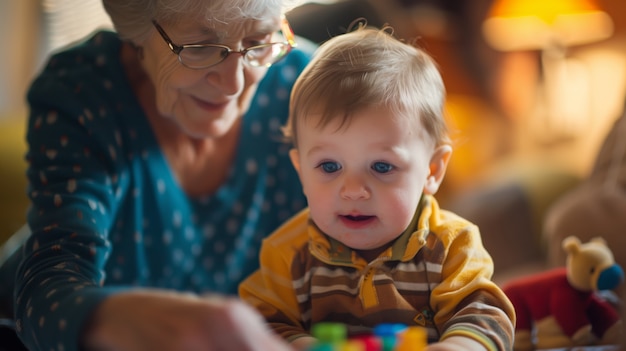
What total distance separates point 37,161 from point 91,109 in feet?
0.45

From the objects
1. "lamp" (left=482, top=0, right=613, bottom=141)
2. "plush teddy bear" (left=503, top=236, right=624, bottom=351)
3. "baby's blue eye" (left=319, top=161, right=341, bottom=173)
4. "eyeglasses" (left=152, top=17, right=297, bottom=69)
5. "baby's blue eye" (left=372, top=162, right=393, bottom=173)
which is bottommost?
"lamp" (left=482, top=0, right=613, bottom=141)

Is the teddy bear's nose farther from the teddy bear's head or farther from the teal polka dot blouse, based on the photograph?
the teal polka dot blouse

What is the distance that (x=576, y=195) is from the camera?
169 centimetres

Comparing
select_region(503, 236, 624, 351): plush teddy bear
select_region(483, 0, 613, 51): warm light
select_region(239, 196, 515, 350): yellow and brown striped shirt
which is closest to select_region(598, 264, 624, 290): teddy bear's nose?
select_region(503, 236, 624, 351): plush teddy bear

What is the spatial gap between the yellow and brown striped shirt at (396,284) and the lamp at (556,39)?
2.81 metres

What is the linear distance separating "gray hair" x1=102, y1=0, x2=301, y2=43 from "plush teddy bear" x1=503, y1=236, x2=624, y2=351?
0.59m

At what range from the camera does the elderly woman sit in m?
0.94

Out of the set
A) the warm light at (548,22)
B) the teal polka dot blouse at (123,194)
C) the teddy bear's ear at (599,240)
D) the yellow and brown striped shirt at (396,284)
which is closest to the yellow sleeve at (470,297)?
the yellow and brown striped shirt at (396,284)

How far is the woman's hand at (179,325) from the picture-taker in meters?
0.74

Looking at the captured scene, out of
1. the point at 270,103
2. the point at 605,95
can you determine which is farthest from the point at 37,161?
the point at 605,95

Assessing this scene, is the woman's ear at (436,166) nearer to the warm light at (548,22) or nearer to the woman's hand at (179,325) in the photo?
the woman's hand at (179,325)

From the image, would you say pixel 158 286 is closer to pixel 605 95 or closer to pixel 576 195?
pixel 576 195

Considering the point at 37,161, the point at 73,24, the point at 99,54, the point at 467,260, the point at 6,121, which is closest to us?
the point at 467,260

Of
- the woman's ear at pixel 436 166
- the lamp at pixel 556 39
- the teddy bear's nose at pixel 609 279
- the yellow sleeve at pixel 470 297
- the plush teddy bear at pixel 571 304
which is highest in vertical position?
the woman's ear at pixel 436 166
